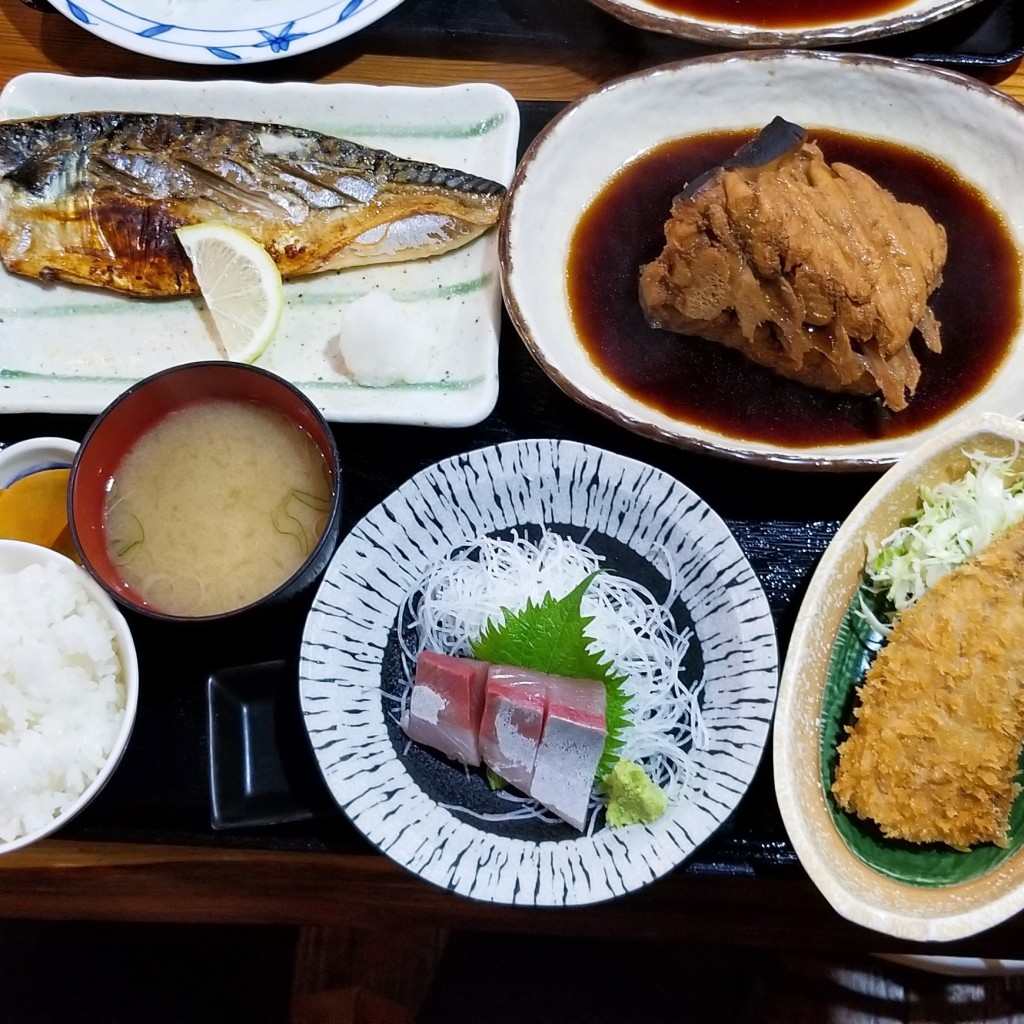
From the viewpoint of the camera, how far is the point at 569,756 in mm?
1354

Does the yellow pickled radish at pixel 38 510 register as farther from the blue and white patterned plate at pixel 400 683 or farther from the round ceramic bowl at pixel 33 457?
the blue and white patterned plate at pixel 400 683

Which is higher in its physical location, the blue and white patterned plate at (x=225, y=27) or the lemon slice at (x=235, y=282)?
the blue and white patterned plate at (x=225, y=27)

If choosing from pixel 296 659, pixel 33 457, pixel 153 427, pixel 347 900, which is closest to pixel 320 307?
A: pixel 153 427

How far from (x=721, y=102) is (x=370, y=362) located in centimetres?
95

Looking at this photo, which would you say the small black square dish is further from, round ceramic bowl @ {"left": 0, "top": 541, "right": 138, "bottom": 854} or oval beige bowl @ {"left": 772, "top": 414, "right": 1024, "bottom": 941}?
oval beige bowl @ {"left": 772, "top": 414, "right": 1024, "bottom": 941}

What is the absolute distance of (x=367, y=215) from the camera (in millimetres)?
1819

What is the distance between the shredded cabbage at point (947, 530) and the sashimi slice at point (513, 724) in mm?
609

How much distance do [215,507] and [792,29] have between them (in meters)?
1.59

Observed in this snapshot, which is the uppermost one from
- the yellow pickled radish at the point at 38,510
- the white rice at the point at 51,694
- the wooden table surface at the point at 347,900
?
the yellow pickled radish at the point at 38,510

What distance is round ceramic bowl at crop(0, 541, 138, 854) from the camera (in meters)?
1.31

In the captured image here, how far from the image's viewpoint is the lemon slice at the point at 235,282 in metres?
1.73

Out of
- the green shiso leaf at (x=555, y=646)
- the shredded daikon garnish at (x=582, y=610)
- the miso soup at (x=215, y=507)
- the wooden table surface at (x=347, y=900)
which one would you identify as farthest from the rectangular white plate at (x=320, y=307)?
the wooden table surface at (x=347, y=900)

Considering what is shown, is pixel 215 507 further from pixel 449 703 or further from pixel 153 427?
pixel 449 703

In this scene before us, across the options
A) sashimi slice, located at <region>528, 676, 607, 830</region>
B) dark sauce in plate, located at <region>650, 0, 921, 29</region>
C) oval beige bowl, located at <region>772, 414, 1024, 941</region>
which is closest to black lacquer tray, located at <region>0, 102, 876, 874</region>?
oval beige bowl, located at <region>772, 414, 1024, 941</region>
